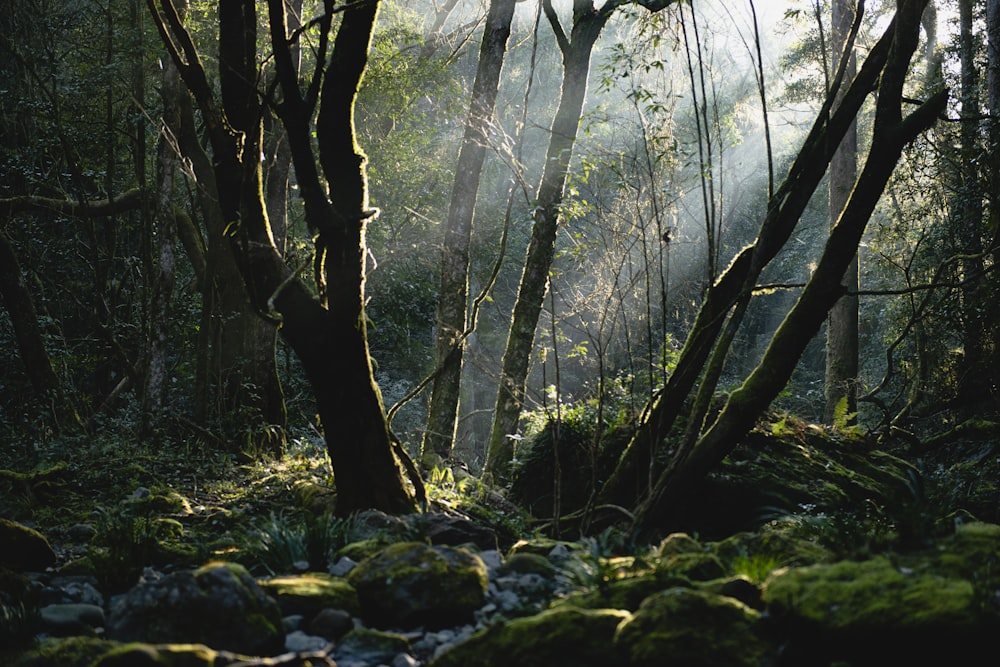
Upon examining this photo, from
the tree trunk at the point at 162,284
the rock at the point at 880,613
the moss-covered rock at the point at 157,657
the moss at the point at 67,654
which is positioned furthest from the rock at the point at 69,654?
the tree trunk at the point at 162,284

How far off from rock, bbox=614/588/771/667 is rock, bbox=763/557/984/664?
5.1 inches

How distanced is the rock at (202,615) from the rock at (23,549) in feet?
5.76

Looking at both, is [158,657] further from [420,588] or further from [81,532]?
[81,532]

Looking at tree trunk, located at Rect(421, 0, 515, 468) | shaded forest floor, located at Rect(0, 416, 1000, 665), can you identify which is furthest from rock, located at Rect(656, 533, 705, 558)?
tree trunk, located at Rect(421, 0, 515, 468)

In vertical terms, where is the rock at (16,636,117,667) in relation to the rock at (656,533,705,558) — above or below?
below

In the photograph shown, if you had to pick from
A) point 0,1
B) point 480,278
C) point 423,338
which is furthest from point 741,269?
point 423,338

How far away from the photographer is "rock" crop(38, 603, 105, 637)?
9.75 ft

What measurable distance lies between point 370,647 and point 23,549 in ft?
8.24

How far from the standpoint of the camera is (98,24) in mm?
12906

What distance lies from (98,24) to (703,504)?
12.6 metres

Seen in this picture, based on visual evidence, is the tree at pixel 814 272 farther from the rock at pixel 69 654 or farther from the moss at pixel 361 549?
the rock at pixel 69 654

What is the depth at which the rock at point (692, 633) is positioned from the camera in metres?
2.30

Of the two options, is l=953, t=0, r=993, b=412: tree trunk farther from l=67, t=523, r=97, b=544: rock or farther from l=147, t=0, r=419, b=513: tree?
l=67, t=523, r=97, b=544: rock

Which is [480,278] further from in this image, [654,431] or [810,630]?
[810,630]
